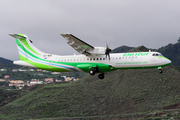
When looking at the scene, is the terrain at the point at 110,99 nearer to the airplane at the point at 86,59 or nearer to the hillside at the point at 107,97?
the hillside at the point at 107,97

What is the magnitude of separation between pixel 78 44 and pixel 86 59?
339 cm

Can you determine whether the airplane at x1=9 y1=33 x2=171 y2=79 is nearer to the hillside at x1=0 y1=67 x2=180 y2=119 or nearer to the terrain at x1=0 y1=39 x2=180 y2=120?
the terrain at x1=0 y1=39 x2=180 y2=120

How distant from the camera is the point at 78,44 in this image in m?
34.3

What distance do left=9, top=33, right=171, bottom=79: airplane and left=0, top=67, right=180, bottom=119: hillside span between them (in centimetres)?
2865

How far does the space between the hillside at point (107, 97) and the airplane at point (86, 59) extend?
28.7 metres

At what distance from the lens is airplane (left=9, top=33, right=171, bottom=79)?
3378cm

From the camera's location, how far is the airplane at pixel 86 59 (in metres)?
33.8

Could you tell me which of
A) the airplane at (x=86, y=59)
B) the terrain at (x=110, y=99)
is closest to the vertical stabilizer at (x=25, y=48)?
the airplane at (x=86, y=59)

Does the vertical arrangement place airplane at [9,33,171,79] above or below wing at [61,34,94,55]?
below

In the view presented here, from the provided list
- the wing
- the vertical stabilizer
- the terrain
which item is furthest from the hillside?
the wing

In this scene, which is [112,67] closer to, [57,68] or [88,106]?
[57,68]

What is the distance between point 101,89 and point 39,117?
2133cm

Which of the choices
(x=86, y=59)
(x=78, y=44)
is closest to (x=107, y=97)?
(x=86, y=59)

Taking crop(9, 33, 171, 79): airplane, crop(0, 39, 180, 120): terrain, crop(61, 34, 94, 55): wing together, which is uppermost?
crop(61, 34, 94, 55): wing
